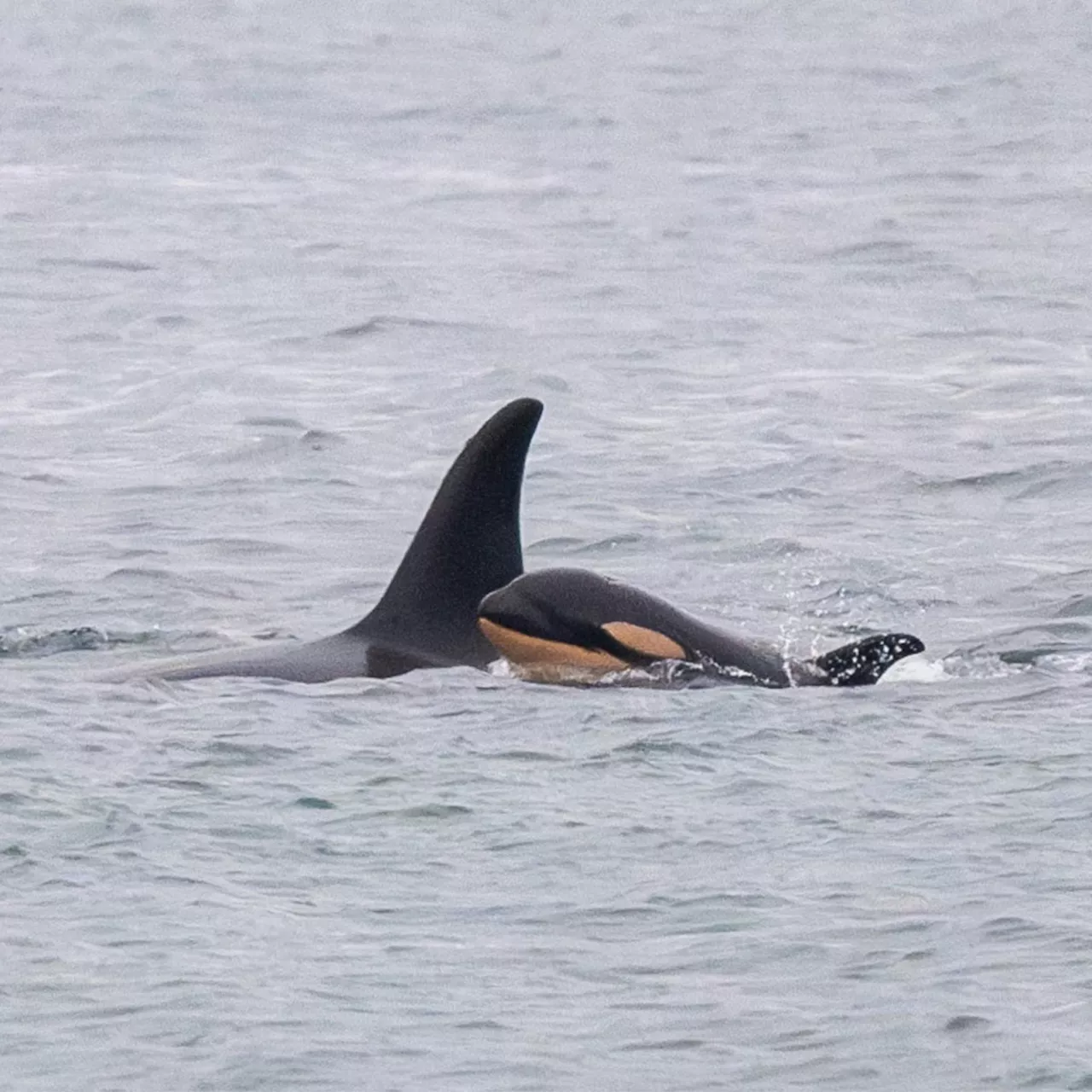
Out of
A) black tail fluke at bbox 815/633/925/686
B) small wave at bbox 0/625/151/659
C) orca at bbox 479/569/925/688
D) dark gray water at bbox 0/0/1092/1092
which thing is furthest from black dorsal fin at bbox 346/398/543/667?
black tail fluke at bbox 815/633/925/686

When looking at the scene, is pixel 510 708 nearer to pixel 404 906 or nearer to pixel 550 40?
pixel 404 906

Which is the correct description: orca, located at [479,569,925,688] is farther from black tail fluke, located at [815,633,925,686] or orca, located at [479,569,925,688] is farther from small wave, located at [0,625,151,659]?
small wave, located at [0,625,151,659]

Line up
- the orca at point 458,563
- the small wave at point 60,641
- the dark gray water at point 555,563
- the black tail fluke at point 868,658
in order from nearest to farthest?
the dark gray water at point 555,563 → the black tail fluke at point 868,658 → the orca at point 458,563 → the small wave at point 60,641

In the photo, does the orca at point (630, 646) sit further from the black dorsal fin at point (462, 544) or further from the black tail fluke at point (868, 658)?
the black dorsal fin at point (462, 544)

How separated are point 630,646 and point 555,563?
4.15 meters

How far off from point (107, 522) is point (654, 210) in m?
17.1

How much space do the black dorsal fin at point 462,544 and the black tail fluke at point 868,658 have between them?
1.78 metres

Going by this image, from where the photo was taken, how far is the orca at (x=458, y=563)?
14.7 meters

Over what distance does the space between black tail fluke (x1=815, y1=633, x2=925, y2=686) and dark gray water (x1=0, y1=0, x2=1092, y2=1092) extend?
224mm

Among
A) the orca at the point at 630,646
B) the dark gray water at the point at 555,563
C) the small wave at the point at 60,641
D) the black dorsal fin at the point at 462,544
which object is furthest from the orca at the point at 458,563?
the small wave at the point at 60,641

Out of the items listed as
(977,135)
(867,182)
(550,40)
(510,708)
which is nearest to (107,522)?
(510,708)

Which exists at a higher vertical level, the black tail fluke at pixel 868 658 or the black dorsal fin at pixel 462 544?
the black dorsal fin at pixel 462 544

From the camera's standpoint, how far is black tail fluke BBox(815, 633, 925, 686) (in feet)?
46.0

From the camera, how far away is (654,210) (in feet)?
117
